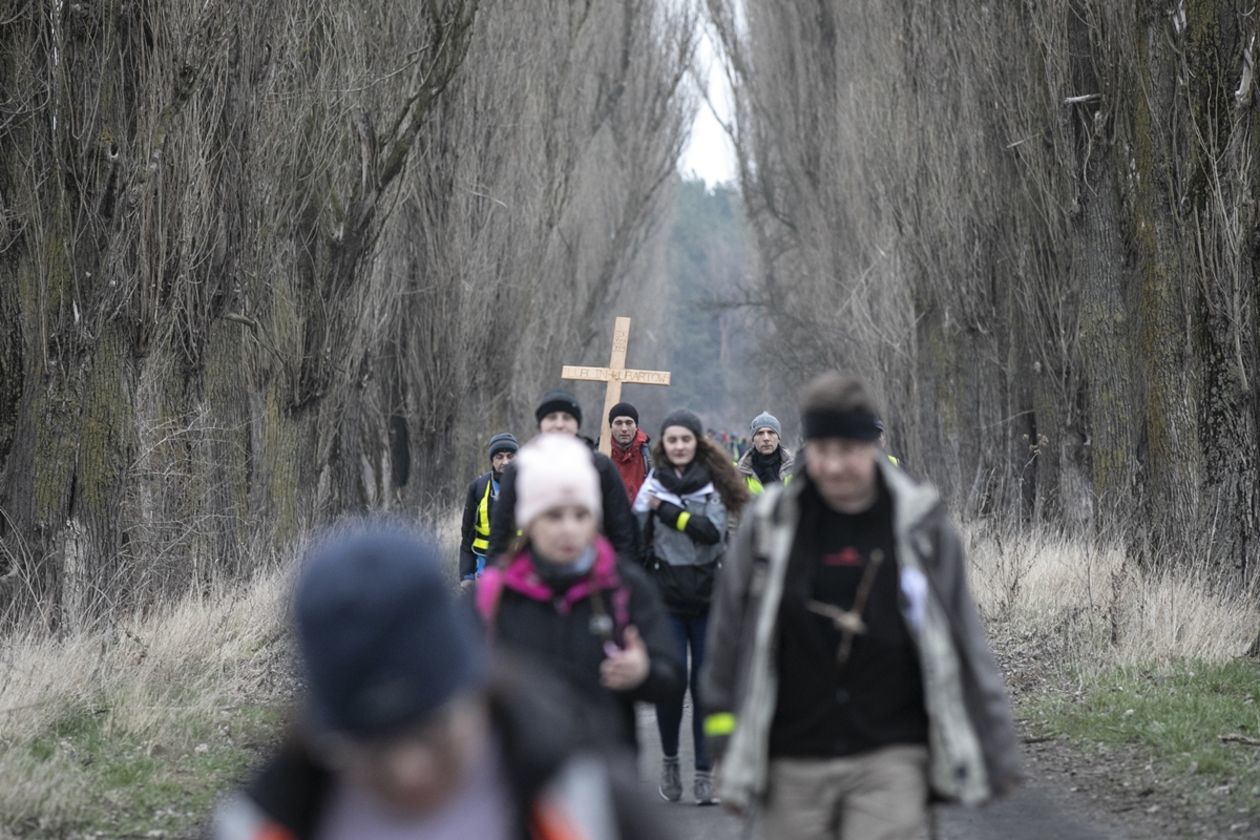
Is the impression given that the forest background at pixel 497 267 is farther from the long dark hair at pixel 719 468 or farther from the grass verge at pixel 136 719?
the long dark hair at pixel 719 468

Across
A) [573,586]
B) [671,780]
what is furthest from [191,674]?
[573,586]

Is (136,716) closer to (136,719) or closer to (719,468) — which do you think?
(136,719)

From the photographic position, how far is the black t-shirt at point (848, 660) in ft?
14.5

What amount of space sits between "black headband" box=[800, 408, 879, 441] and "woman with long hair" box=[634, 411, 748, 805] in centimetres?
363

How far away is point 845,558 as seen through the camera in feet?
14.6

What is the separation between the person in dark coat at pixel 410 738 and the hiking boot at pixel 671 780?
6120mm

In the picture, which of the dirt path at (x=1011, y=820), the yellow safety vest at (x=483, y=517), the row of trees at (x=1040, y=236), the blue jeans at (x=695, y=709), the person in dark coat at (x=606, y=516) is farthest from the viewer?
the row of trees at (x=1040, y=236)

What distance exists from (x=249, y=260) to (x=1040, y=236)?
8947mm

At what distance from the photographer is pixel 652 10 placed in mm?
36625

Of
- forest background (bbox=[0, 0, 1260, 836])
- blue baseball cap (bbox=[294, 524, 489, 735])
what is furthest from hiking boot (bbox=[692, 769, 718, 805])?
blue baseball cap (bbox=[294, 524, 489, 735])

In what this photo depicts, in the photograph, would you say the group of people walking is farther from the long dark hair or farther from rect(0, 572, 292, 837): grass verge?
rect(0, 572, 292, 837): grass verge

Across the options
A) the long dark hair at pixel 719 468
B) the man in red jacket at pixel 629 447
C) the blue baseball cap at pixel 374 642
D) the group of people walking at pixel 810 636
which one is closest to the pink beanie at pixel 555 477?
the group of people walking at pixel 810 636

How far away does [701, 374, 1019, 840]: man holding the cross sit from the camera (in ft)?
14.3

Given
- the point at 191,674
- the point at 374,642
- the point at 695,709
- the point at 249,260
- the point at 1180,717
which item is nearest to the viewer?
the point at 374,642
